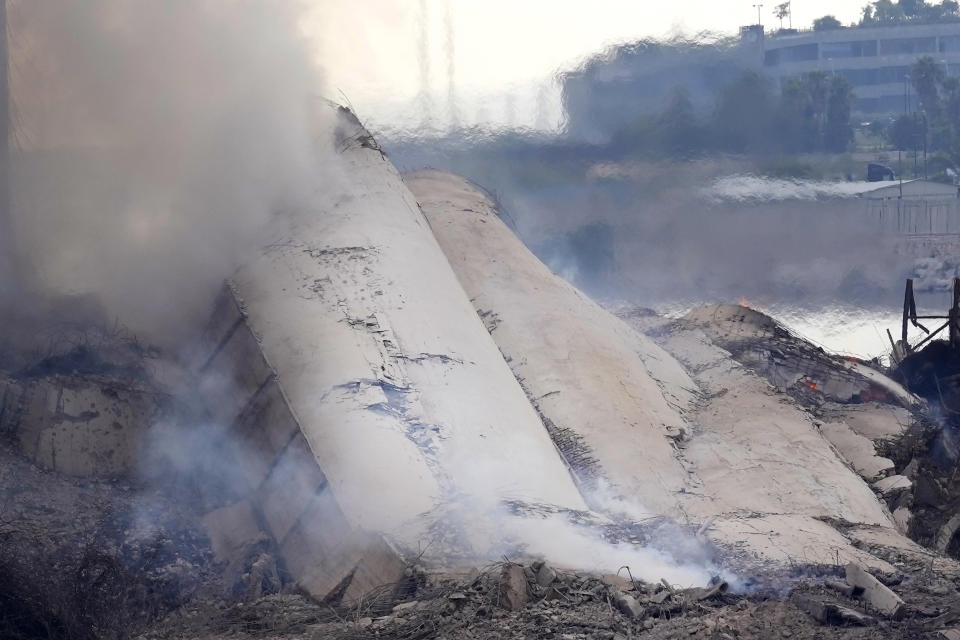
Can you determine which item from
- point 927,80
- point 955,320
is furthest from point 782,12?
point 955,320

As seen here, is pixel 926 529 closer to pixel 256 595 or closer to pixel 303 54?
pixel 256 595

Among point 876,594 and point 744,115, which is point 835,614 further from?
point 744,115

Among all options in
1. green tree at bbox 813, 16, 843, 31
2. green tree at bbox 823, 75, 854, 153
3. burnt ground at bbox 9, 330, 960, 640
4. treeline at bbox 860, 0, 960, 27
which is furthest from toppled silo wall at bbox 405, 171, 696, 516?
treeline at bbox 860, 0, 960, 27

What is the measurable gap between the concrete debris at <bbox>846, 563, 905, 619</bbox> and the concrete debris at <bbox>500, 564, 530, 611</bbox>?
2.39 metres

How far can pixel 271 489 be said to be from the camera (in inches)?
479

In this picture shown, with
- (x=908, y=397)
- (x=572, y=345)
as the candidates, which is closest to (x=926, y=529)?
(x=572, y=345)

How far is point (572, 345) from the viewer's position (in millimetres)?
16281

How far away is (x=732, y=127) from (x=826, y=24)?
30282 mm

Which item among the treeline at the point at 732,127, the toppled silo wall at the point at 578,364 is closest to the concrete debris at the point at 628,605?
the toppled silo wall at the point at 578,364

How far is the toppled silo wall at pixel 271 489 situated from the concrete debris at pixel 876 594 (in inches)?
135

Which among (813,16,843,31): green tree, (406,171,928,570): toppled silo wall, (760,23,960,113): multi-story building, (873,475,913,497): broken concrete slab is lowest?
(873,475,913,497): broken concrete slab

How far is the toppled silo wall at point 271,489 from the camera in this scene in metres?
10.8

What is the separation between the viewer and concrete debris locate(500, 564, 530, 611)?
9562mm

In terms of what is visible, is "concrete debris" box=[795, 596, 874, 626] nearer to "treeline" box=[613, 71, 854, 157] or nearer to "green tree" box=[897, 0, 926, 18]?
"treeline" box=[613, 71, 854, 157]
